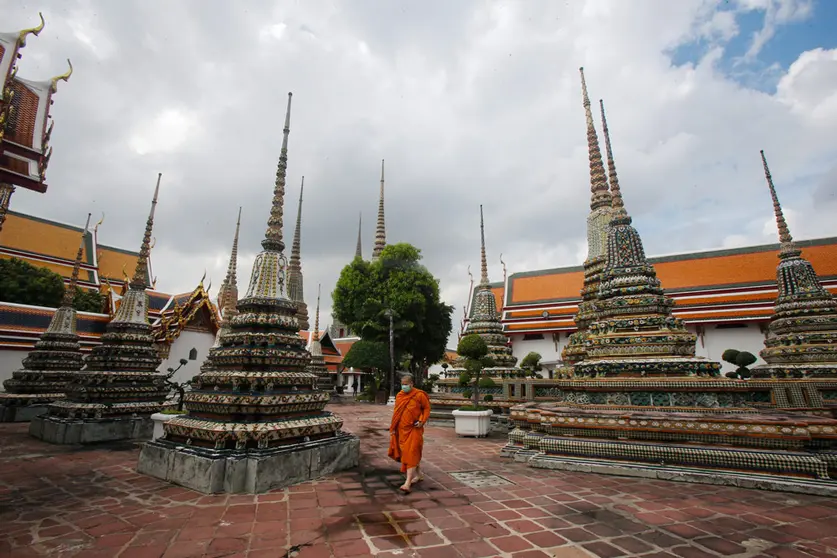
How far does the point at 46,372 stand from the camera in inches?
446

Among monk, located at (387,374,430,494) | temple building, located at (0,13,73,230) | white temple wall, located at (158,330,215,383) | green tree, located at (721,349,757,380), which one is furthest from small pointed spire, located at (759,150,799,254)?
white temple wall, located at (158,330,215,383)

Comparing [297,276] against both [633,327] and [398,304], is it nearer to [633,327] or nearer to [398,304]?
[398,304]

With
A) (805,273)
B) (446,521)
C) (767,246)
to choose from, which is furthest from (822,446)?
(767,246)

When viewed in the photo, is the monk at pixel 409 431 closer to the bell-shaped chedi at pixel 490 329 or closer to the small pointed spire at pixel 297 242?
the bell-shaped chedi at pixel 490 329

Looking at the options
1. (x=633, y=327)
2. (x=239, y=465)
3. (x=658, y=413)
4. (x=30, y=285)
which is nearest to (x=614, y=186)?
(x=633, y=327)

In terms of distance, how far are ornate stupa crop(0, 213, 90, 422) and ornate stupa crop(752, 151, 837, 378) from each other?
19.8 meters

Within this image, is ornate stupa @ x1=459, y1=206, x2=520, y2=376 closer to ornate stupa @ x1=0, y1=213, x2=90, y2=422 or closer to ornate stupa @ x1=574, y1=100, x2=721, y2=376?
ornate stupa @ x1=574, y1=100, x2=721, y2=376

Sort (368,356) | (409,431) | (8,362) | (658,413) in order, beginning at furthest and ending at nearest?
(368,356) → (8,362) → (658,413) → (409,431)

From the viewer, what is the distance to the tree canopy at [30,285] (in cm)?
1897

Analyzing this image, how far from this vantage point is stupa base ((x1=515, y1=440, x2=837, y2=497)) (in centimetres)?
459

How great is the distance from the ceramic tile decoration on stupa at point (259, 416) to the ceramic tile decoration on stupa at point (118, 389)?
159 inches

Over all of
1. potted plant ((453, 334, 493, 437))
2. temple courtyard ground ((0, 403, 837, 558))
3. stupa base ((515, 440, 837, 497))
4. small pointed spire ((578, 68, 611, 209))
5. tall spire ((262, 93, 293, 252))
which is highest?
small pointed spire ((578, 68, 611, 209))

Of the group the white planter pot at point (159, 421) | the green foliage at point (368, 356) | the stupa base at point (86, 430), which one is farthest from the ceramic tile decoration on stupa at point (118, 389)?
the green foliage at point (368, 356)

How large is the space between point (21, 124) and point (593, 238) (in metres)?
16.7
